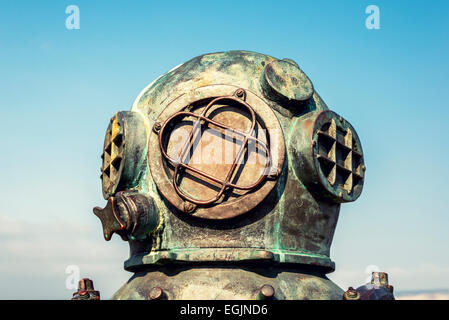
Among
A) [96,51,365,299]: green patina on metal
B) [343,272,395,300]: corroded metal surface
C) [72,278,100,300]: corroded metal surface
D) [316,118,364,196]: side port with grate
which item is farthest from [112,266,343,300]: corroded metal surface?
[316,118,364,196]: side port with grate

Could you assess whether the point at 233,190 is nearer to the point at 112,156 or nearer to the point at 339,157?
the point at 339,157

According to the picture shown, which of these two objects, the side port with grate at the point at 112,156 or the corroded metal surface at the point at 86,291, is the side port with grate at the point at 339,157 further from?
the corroded metal surface at the point at 86,291

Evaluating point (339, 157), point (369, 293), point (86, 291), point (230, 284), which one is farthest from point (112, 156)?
point (369, 293)

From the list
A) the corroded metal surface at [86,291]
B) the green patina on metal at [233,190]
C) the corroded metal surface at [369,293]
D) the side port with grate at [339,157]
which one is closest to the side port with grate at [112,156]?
the green patina on metal at [233,190]

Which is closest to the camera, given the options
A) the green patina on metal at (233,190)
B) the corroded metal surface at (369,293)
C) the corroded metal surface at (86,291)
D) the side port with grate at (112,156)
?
the corroded metal surface at (369,293)

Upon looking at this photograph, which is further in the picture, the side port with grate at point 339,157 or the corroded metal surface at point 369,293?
the side port with grate at point 339,157

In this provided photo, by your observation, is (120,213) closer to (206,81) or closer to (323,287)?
(206,81)

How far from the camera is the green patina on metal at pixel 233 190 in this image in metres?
8.14

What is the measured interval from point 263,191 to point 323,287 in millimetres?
1365

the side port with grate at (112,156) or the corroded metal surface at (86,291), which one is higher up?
the side port with grate at (112,156)

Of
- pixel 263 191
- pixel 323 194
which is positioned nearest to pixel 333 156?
pixel 323 194

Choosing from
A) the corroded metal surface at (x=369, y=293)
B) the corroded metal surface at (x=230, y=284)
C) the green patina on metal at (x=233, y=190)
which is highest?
the green patina on metal at (x=233, y=190)

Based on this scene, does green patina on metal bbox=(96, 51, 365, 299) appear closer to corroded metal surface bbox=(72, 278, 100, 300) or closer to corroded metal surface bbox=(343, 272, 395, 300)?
corroded metal surface bbox=(72, 278, 100, 300)

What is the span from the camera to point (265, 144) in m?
8.21
